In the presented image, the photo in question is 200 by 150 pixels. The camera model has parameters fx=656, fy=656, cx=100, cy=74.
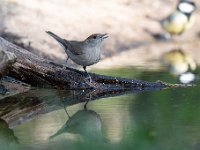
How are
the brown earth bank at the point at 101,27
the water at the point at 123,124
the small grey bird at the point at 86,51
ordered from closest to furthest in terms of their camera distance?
the water at the point at 123,124 < the small grey bird at the point at 86,51 < the brown earth bank at the point at 101,27

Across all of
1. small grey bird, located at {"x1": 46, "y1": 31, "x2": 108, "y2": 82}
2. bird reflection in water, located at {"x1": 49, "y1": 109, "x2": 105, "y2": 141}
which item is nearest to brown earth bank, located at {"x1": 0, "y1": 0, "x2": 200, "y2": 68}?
small grey bird, located at {"x1": 46, "y1": 31, "x2": 108, "y2": 82}

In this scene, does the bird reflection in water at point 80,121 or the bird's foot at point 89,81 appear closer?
the bird reflection in water at point 80,121

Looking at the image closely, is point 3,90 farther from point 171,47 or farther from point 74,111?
point 171,47

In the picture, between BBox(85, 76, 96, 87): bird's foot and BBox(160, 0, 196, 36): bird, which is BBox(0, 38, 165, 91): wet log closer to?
BBox(85, 76, 96, 87): bird's foot

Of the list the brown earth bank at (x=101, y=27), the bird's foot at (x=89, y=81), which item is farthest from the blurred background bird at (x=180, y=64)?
the bird's foot at (x=89, y=81)

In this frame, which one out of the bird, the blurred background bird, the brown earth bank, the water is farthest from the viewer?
the bird

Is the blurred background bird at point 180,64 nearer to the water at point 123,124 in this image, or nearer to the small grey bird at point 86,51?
the water at point 123,124

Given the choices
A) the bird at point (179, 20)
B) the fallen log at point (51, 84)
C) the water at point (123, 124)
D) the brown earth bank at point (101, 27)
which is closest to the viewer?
the water at point (123, 124)
